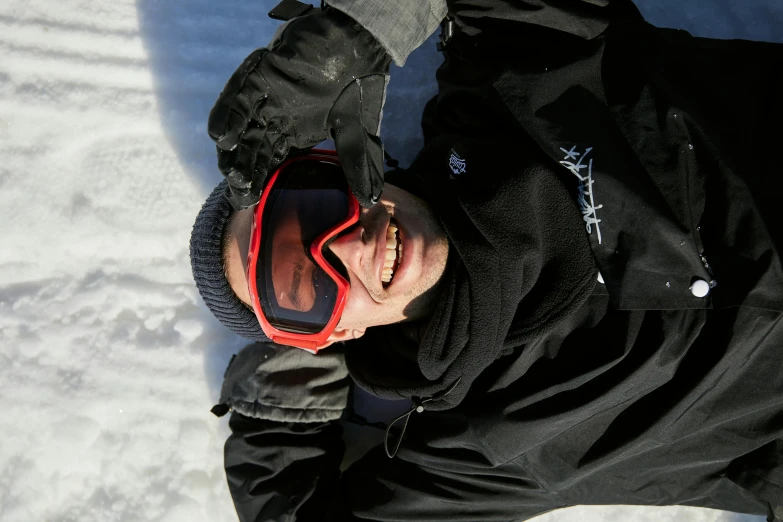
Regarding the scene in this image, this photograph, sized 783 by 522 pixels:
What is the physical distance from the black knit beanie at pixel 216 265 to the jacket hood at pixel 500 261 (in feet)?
1.79

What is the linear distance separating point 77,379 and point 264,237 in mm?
1140

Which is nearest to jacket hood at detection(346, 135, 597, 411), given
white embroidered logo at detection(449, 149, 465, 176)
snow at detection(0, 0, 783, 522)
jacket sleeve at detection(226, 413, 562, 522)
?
white embroidered logo at detection(449, 149, 465, 176)

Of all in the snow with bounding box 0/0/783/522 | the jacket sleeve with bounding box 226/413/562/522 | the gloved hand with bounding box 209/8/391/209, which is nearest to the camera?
the gloved hand with bounding box 209/8/391/209

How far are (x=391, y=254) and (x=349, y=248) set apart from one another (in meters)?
0.14

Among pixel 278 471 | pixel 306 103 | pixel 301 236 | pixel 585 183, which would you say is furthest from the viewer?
pixel 278 471

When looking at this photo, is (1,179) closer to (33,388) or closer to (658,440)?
(33,388)

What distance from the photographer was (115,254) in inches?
84.6

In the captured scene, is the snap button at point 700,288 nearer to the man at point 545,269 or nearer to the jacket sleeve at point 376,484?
the man at point 545,269

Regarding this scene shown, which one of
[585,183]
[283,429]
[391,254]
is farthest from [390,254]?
[283,429]

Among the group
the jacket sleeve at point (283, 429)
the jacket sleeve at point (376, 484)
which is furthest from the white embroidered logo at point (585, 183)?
the jacket sleeve at point (283, 429)

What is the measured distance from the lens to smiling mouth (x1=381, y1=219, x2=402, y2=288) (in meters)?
1.59

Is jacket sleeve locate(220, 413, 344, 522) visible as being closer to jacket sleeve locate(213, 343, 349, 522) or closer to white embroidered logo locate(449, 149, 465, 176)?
jacket sleeve locate(213, 343, 349, 522)

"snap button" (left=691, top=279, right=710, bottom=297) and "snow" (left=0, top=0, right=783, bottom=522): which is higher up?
"snap button" (left=691, top=279, right=710, bottom=297)

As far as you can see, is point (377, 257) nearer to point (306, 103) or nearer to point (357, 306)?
point (357, 306)
